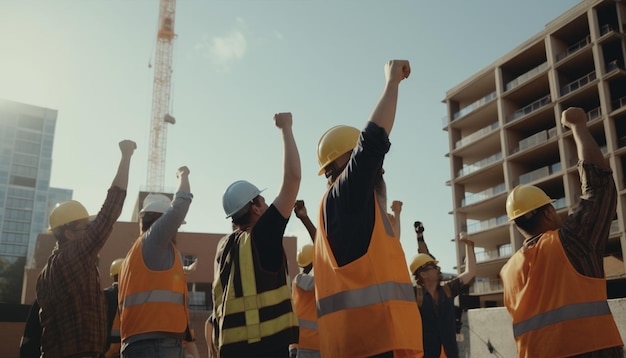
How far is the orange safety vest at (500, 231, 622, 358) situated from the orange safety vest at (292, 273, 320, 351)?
333 centimetres

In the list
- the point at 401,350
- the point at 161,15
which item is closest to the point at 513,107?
the point at 401,350

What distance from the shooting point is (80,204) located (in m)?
4.95

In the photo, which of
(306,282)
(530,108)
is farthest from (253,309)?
(530,108)

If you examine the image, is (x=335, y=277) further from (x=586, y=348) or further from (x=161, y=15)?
(x=161, y=15)

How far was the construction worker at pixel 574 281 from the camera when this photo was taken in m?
3.31

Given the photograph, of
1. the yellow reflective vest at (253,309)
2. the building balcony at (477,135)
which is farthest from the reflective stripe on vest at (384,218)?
the building balcony at (477,135)

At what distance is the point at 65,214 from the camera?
473 centimetres

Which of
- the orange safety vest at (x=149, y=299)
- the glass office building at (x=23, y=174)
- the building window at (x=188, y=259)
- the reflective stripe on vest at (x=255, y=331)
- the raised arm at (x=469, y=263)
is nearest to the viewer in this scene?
the reflective stripe on vest at (x=255, y=331)

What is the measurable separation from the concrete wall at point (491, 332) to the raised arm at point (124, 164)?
6580 mm

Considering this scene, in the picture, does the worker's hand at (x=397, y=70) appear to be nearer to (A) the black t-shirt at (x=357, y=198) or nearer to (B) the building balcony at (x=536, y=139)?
(A) the black t-shirt at (x=357, y=198)

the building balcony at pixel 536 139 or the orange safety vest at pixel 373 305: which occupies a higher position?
the building balcony at pixel 536 139

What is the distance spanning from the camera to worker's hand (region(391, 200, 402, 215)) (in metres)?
4.77

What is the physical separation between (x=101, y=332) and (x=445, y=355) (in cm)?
328

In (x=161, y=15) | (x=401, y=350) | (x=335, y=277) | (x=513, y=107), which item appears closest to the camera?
(x=401, y=350)
